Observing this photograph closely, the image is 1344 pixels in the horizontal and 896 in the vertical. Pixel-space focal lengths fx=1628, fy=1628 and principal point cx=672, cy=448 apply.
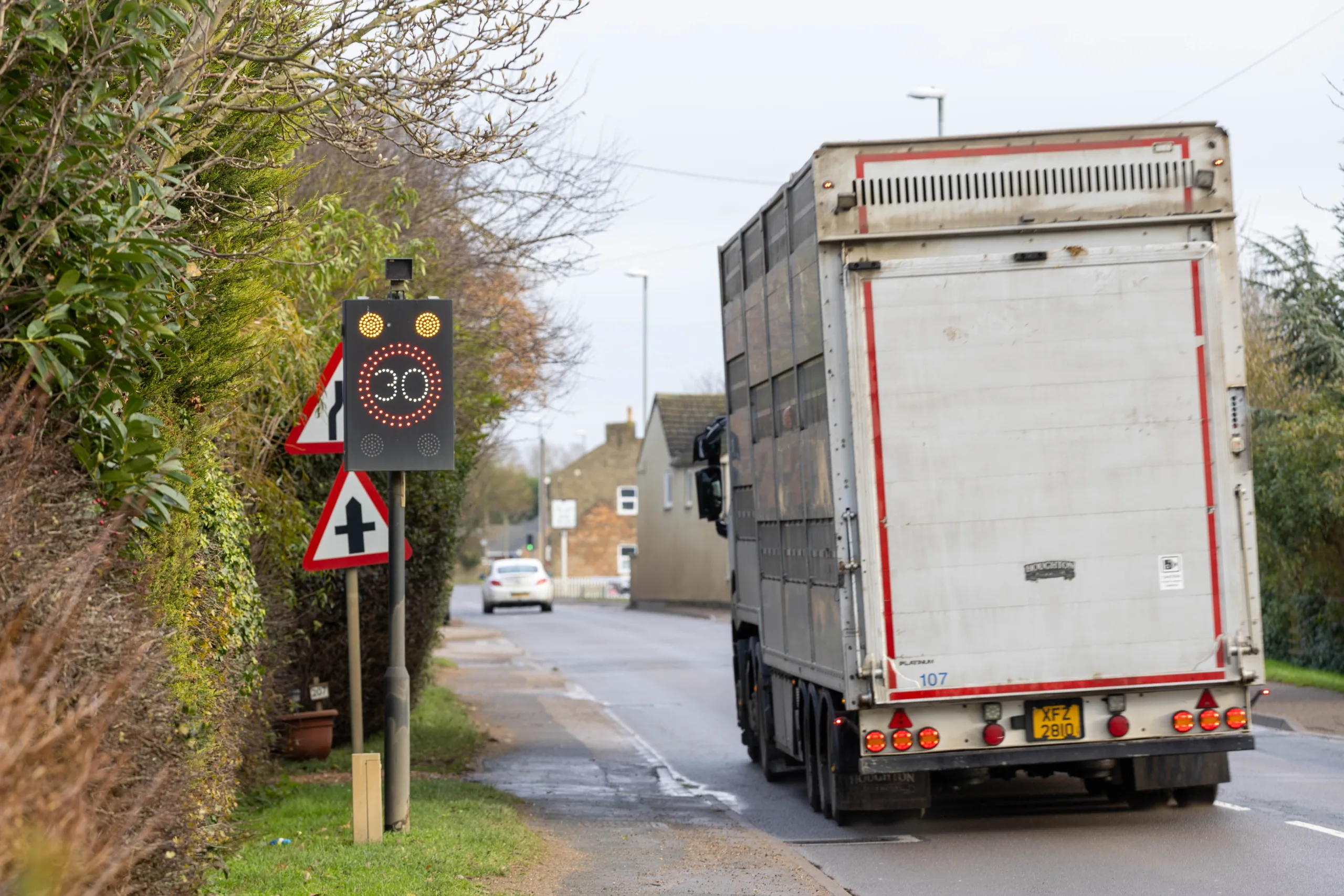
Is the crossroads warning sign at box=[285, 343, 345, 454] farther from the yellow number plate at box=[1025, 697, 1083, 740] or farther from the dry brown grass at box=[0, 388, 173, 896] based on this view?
the yellow number plate at box=[1025, 697, 1083, 740]

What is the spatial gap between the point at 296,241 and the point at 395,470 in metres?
1.72

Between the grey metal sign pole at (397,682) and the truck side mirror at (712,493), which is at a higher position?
the truck side mirror at (712,493)

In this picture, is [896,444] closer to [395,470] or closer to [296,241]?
[395,470]

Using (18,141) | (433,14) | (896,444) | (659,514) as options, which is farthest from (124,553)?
(659,514)

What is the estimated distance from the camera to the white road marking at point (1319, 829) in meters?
10.1

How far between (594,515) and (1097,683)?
298ft

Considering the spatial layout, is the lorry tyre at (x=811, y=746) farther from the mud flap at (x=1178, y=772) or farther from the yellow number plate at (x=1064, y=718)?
the mud flap at (x=1178, y=772)

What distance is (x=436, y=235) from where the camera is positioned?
57.6 ft

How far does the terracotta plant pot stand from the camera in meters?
13.6

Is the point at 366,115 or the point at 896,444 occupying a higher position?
the point at 366,115

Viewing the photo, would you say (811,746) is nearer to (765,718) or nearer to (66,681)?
(765,718)

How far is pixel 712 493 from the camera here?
1582cm

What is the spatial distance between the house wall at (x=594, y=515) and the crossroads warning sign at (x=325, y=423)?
88792mm

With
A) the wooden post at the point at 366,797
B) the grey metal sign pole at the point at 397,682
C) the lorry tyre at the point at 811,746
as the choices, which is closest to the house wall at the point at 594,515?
the lorry tyre at the point at 811,746
